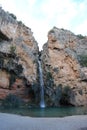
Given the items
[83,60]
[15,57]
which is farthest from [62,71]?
[15,57]

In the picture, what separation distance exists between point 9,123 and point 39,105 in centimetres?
3498

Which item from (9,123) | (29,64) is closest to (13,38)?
(29,64)

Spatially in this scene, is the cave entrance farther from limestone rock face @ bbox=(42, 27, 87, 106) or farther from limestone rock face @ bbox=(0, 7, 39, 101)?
limestone rock face @ bbox=(42, 27, 87, 106)

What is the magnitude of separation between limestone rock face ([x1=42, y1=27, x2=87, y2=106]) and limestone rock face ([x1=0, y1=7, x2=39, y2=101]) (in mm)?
3046

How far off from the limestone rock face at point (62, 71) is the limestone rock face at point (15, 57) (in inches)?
120

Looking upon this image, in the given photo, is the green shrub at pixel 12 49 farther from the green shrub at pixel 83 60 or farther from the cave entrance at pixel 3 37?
the green shrub at pixel 83 60

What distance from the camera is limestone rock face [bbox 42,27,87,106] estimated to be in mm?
49562

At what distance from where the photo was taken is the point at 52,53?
Result: 54.3 m

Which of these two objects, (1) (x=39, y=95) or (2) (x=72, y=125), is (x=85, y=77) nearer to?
(1) (x=39, y=95)

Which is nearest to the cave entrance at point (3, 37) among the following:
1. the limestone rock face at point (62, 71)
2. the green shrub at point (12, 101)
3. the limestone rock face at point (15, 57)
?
the limestone rock face at point (15, 57)

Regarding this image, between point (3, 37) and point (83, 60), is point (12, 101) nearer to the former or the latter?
point (3, 37)

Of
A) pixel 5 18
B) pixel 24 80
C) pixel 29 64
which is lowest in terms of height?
pixel 24 80

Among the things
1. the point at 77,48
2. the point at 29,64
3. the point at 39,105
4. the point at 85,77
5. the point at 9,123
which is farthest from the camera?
the point at 77,48

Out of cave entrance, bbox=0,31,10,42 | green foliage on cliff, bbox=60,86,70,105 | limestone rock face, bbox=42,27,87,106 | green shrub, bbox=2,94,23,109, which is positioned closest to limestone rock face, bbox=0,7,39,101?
cave entrance, bbox=0,31,10,42
